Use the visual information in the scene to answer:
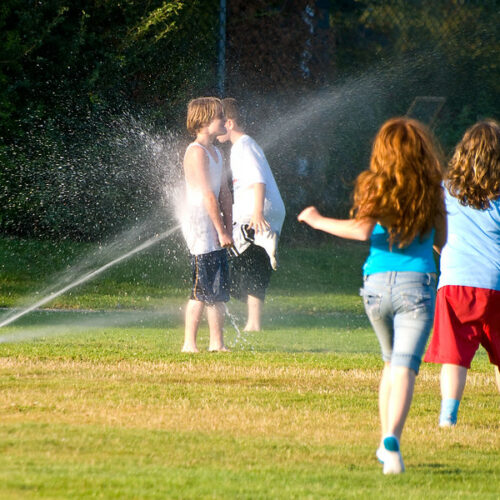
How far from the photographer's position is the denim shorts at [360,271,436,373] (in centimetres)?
437

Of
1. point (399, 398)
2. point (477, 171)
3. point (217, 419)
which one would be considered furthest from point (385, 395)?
point (477, 171)

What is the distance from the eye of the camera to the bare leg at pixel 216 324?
7.58 meters

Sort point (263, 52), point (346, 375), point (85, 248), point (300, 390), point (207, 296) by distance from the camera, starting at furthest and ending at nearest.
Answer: point (263, 52) → point (85, 248) → point (207, 296) → point (346, 375) → point (300, 390)

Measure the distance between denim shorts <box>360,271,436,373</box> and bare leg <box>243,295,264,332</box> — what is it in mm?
4503

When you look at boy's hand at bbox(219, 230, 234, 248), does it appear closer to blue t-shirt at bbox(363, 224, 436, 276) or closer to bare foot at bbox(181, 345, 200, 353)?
bare foot at bbox(181, 345, 200, 353)

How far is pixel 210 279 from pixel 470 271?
8.52 ft

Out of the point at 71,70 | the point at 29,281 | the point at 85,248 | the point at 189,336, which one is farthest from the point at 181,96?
the point at 189,336

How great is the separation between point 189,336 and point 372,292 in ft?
11.2

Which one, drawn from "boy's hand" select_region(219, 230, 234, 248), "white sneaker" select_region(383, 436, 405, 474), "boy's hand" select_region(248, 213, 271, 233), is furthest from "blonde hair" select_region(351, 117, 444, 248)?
"boy's hand" select_region(248, 213, 271, 233)

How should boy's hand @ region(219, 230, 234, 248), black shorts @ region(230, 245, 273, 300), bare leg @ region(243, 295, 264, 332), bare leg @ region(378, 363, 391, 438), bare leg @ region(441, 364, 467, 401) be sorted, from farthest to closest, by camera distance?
bare leg @ region(243, 295, 264, 332)
black shorts @ region(230, 245, 273, 300)
boy's hand @ region(219, 230, 234, 248)
bare leg @ region(441, 364, 467, 401)
bare leg @ region(378, 363, 391, 438)

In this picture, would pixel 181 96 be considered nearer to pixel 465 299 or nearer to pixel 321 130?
pixel 321 130

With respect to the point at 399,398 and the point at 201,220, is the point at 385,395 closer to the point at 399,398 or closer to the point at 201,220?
the point at 399,398

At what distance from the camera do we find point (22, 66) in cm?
1633

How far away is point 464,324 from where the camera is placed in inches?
213
